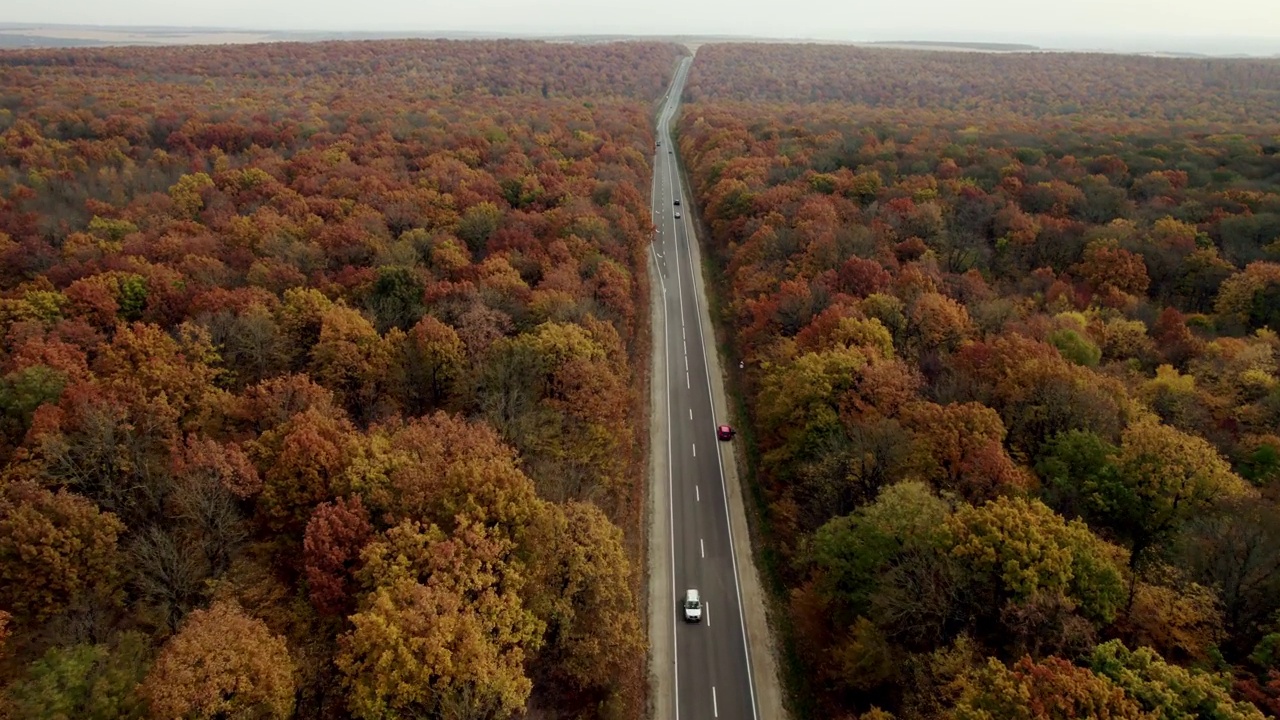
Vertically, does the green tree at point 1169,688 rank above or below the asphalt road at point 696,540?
above

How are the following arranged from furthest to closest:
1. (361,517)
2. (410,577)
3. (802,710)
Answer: (802,710), (361,517), (410,577)

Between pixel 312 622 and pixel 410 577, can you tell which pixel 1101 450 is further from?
pixel 312 622

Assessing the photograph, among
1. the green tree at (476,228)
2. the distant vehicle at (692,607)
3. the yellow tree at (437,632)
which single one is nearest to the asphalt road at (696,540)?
the distant vehicle at (692,607)

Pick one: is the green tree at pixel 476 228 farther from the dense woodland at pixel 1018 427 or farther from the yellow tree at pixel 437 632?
the yellow tree at pixel 437 632

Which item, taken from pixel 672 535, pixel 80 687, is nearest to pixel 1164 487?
pixel 672 535

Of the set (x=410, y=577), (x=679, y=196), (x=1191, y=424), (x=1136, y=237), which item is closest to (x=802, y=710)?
(x=410, y=577)

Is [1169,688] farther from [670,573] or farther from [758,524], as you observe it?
[758,524]

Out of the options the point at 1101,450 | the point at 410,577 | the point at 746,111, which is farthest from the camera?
the point at 746,111
